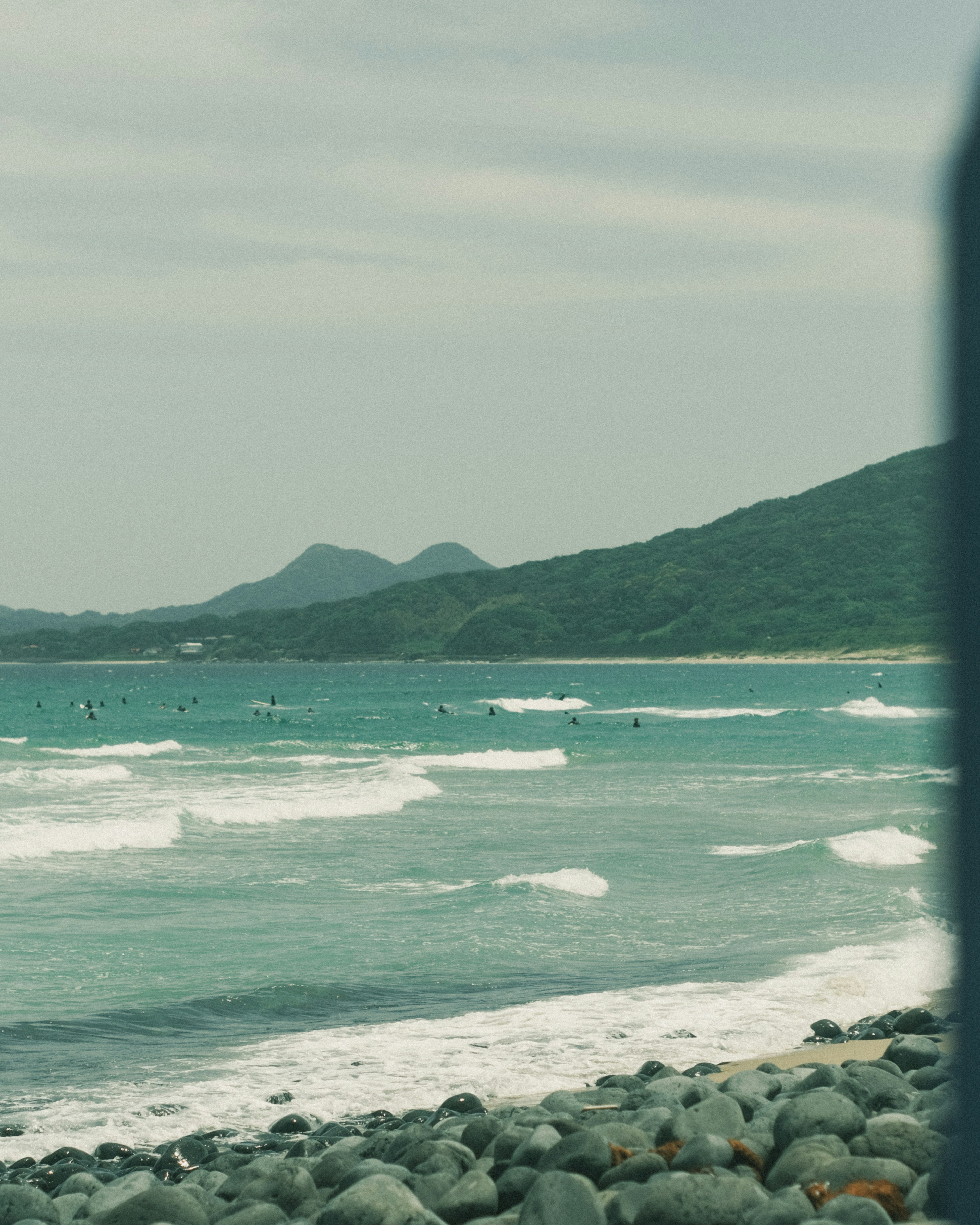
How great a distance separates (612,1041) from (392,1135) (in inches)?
136

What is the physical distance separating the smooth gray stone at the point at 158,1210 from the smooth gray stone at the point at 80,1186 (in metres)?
0.90

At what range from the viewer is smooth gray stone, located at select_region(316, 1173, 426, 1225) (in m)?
4.28

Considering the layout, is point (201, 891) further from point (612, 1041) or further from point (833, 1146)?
point (833, 1146)

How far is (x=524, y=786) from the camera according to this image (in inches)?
1236

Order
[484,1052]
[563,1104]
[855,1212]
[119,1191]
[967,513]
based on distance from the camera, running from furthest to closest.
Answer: [484,1052], [563,1104], [119,1191], [855,1212], [967,513]

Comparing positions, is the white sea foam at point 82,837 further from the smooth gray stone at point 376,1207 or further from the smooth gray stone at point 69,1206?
the smooth gray stone at point 376,1207

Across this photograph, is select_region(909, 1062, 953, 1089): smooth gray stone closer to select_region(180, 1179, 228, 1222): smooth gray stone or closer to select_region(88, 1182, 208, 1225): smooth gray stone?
select_region(180, 1179, 228, 1222): smooth gray stone

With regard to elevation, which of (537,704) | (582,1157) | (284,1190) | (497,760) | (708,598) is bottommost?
(537,704)

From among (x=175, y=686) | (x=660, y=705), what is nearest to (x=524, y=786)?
(x=660, y=705)

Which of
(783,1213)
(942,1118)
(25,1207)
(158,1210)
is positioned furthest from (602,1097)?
(783,1213)

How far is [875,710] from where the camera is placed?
235ft

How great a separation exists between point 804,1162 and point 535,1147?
4.05 feet

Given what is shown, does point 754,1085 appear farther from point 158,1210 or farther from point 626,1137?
point 158,1210

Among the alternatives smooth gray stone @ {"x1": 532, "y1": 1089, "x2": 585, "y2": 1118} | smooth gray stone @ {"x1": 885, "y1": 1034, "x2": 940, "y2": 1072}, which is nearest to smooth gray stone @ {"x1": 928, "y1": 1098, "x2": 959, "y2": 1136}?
smooth gray stone @ {"x1": 885, "y1": 1034, "x2": 940, "y2": 1072}
